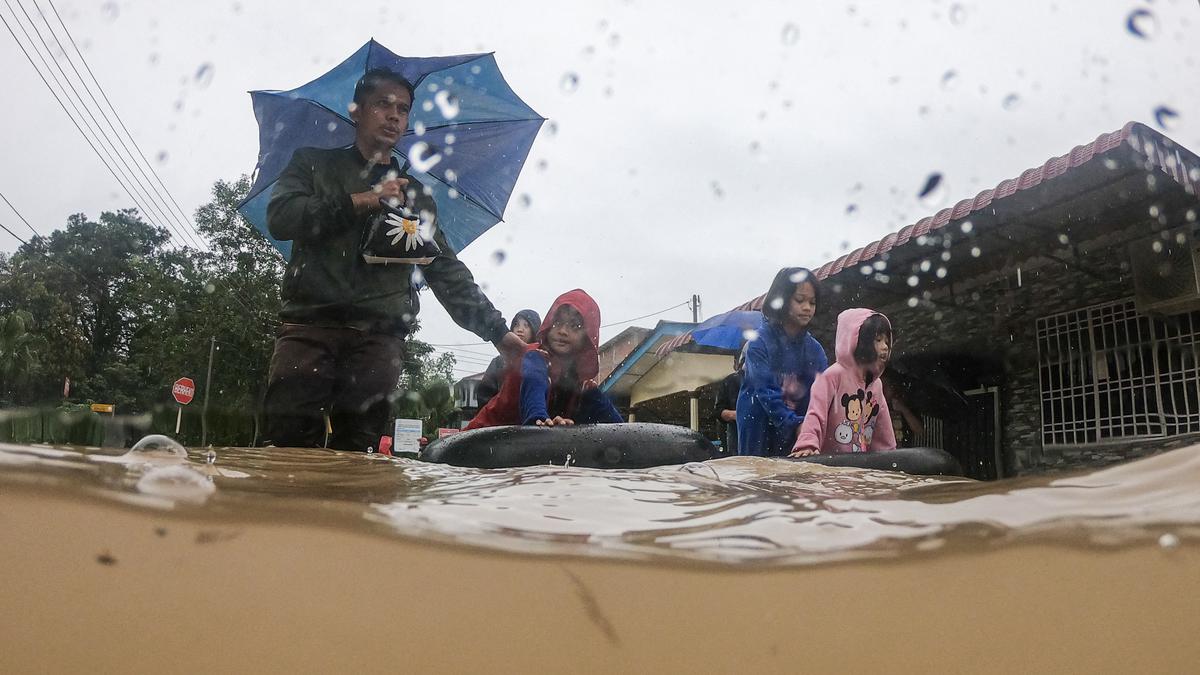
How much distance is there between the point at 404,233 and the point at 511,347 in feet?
0.78

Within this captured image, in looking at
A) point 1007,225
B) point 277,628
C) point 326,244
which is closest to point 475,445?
point 326,244

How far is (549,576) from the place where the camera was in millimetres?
586

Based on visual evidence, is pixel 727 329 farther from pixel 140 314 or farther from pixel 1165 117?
pixel 140 314

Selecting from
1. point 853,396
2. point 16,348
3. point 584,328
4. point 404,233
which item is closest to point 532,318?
point 584,328

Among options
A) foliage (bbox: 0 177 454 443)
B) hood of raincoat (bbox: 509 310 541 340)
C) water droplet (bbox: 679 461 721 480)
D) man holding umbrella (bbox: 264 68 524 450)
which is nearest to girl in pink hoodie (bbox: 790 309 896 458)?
water droplet (bbox: 679 461 721 480)

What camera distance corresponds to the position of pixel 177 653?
19.9 inches

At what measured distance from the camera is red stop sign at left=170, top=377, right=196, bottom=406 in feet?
2.48

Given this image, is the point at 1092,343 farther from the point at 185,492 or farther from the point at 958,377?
the point at 185,492

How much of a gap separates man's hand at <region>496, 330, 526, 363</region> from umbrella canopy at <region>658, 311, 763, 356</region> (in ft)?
0.99

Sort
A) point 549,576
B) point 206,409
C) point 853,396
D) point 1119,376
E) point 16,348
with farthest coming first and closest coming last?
point 853,396 → point 1119,376 → point 206,409 → point 16,348 → point 549,576

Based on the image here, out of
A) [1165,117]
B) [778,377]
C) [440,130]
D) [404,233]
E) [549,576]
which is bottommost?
[549,576]

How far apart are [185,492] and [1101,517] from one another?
0.80 metres

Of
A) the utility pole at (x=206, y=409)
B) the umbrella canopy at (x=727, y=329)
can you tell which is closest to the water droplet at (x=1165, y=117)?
the umbrella canopy at (x=727, y=329)

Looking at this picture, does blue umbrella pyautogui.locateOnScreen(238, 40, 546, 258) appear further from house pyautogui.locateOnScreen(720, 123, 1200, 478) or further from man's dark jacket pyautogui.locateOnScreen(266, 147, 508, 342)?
house pyautogui.locateOnScreen(720, 123, 1200, 478)
